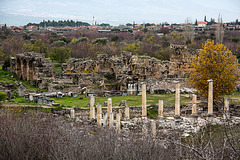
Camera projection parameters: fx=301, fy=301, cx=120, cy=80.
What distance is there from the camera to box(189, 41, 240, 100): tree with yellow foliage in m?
21.9

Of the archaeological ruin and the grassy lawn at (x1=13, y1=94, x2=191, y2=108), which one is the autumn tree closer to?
the archaeological ruin

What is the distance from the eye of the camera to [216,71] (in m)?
22.1

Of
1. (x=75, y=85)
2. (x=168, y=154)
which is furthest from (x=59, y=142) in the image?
(x=75, y=85)

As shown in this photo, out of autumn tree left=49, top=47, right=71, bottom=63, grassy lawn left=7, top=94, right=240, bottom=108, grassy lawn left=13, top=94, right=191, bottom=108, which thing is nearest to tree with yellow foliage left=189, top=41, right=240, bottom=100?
grassy lawn left=7, top=94, right=240, bottom=108

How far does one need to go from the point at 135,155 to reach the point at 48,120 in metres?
5.65

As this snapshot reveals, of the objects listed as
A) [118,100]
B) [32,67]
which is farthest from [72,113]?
[32,67]

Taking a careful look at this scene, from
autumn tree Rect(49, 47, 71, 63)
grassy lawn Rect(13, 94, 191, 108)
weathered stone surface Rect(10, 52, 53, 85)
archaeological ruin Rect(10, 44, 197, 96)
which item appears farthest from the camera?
autumn tree Rect(49, 47, 71, 63)

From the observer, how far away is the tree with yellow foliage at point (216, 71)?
71.9ft

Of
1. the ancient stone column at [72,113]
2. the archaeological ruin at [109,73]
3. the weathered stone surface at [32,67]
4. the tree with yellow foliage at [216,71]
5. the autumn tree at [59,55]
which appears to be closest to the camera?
the ancient stone column at [72,113]

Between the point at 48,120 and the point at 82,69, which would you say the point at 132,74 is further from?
the point at 48,120

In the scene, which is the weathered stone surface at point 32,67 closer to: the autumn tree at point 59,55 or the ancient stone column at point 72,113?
the autumn tree at point 59,55

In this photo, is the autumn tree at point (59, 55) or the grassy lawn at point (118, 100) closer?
the grassy lawn at point (118, 100)

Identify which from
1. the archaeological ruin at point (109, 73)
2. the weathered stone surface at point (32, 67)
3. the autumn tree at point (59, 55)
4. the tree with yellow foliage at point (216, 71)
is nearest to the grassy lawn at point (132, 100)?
the archaeological ruin at point (109, 73)

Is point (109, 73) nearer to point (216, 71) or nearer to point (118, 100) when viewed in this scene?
point (118, 100)
